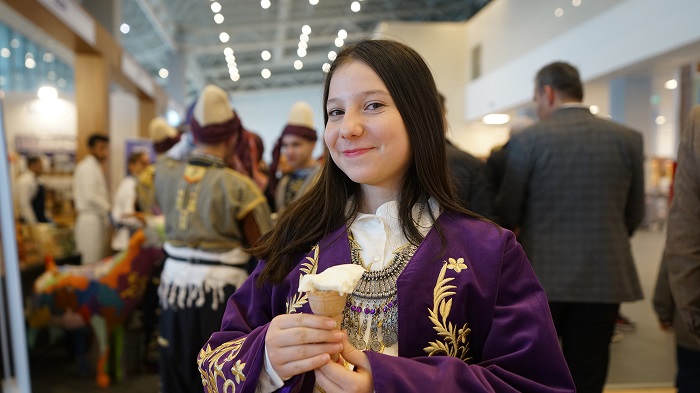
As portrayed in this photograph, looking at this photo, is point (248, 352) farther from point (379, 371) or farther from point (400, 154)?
point (400, 154)

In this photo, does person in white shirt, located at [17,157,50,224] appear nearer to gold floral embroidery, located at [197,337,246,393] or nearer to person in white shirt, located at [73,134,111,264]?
person in white shirt, located at [73,134,111,264]

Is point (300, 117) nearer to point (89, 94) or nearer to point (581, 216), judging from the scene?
point (581, 216)

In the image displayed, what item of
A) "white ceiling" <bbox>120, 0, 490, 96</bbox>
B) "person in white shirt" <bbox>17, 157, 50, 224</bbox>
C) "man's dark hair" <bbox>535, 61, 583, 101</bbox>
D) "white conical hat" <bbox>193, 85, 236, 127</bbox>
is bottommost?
"person in white shirt" <bbox>17, 157, 50, 224</bbox>

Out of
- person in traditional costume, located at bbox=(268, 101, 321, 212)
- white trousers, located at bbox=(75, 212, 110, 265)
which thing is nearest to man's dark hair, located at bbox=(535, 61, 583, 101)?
person in traditional costume, located at bbox=(268, 101, 321, 212)

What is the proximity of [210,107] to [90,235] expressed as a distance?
358 centimetres

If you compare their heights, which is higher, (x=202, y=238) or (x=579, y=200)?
(x=579, y=200)

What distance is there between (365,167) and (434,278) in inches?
9.5

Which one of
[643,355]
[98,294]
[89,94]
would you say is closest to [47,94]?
[89,94]

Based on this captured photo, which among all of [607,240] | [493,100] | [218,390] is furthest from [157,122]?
[493,100]

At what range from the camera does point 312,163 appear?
11.1ft

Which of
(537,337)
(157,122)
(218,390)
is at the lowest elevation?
(218,390)

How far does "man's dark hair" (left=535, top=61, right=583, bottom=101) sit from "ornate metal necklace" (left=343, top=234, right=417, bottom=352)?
178 cm

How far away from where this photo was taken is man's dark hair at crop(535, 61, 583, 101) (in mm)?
2508

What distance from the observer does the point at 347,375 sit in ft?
2.93
